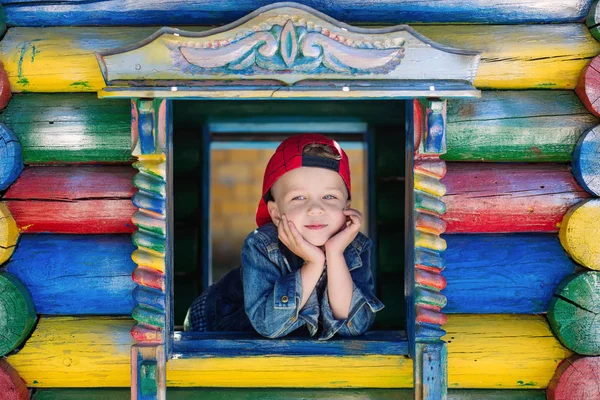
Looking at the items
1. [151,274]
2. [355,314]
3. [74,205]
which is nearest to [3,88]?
[74,205]

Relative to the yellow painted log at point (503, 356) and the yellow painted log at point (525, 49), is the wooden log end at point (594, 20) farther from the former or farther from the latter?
the yellow painted log at point (503, 356)

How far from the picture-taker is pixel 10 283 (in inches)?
115

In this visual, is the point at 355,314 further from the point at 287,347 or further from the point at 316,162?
the point at 316,162

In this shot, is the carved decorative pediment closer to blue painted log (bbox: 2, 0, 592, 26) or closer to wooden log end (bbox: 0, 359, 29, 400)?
blue painted log (bbox: 2, 0, 592, 26)

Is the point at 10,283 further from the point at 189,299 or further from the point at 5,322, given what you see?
the point at 189,299

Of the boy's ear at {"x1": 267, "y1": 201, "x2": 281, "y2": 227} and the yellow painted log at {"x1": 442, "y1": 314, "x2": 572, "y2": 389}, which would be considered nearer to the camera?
the yellow painted log at {"x1": 442, "y1": 314, "x2": 572, "y2": 389}

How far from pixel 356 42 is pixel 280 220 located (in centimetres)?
72

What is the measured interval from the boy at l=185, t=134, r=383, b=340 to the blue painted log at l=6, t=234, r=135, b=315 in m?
0.45

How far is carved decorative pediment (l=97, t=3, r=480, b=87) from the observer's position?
8.46ft

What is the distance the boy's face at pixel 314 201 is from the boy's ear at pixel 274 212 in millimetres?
36

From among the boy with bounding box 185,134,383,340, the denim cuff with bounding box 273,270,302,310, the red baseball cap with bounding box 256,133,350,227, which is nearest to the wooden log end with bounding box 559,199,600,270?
the boy with bounding box 185,134,383,340

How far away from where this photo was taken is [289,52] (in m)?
2.58

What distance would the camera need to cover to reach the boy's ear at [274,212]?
3.07 m

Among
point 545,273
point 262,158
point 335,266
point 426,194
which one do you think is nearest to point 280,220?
point 335,266
